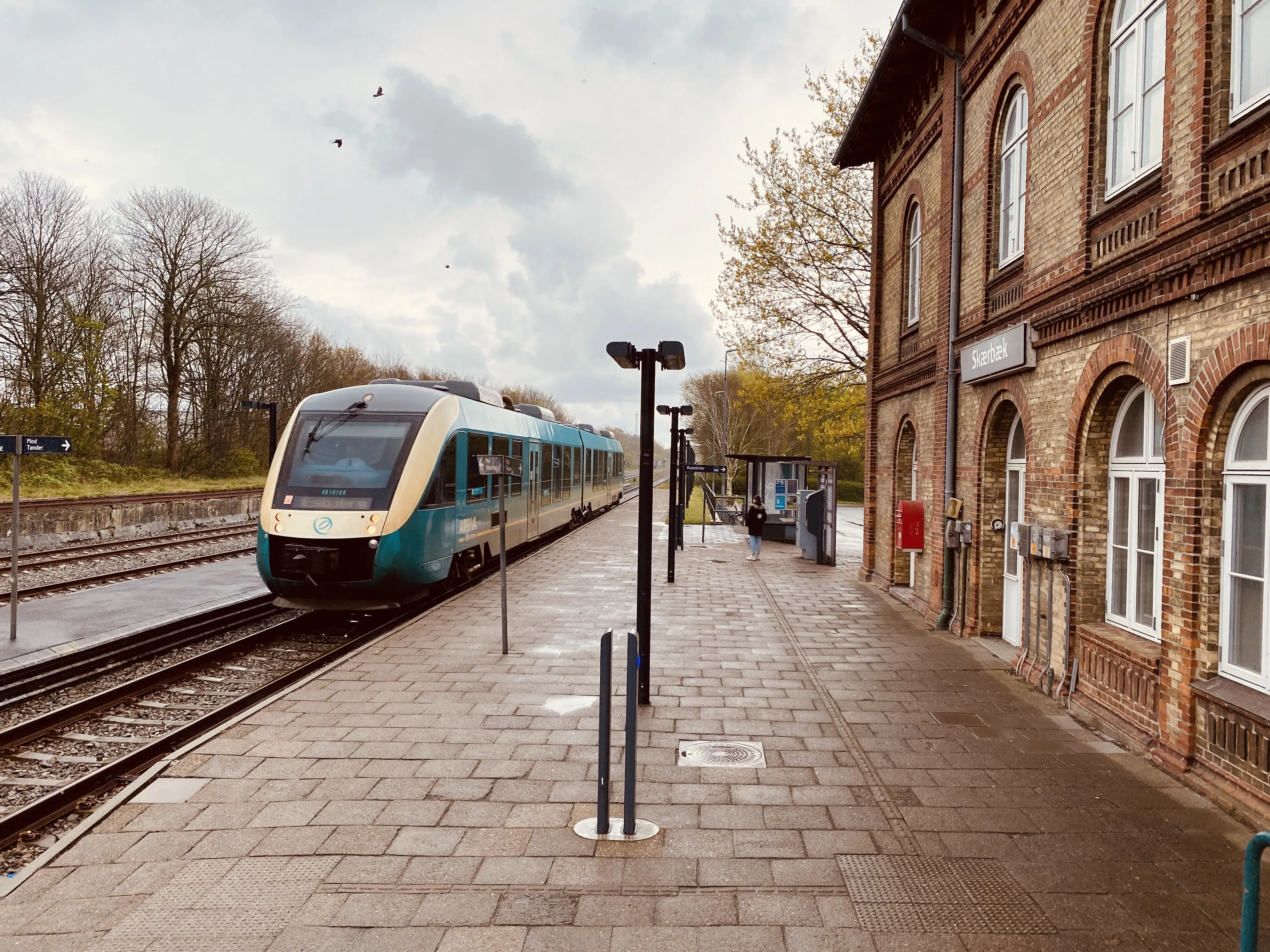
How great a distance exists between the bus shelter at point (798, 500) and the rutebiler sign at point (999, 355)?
7243mm

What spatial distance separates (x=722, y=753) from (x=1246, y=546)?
11.6 ft

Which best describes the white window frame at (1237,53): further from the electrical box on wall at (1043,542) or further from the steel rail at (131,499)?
the steel rail at (131,499)

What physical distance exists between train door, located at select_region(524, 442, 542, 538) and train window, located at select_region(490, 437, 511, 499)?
1.90m

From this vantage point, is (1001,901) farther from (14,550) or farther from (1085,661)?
(14,550)

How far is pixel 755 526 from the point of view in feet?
60.0

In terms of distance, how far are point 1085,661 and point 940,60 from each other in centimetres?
857

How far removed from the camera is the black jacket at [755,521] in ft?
60.1

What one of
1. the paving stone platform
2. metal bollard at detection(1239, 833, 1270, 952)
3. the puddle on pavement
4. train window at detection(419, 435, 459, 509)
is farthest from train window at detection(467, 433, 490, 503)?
metal bollard at detection(1239, 833, 1270, 952)

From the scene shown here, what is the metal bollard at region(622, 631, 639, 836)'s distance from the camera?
446 cm

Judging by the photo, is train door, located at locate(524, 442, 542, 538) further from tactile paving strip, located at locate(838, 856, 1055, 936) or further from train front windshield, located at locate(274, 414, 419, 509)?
tactile paving strip, located at locate(838, 856, 1055, 936)

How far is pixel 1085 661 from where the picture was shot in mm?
7059

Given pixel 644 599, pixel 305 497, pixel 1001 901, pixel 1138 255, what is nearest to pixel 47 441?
pixel 305 497

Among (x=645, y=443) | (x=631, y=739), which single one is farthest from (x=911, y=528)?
(x=631, y=739)

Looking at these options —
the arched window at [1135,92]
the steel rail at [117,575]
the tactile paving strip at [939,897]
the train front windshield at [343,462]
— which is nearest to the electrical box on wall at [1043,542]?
the arched window at [1135,92]
